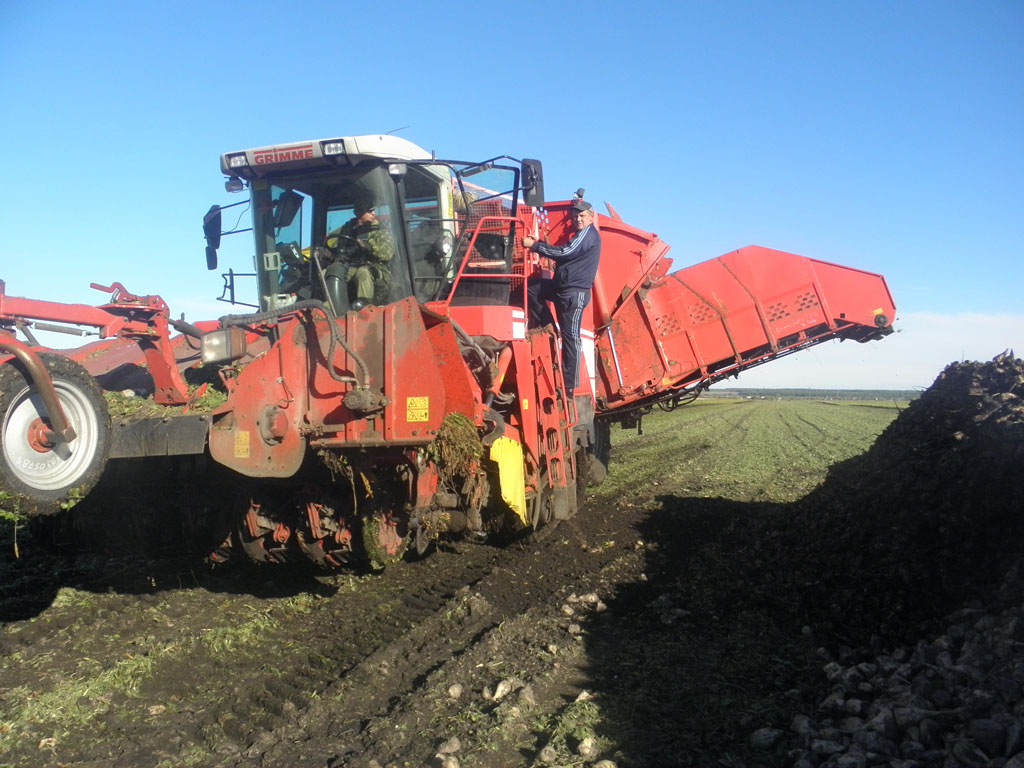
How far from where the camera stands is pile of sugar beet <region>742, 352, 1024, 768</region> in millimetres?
3137

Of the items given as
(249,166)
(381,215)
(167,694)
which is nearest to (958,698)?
(167,694)

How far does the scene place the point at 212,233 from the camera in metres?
6.41

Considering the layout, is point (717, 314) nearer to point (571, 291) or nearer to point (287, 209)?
point (571, 291)

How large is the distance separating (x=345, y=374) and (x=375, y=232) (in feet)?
5.50

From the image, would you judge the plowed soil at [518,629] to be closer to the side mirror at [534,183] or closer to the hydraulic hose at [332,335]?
the hydraulic hose at [332,335]

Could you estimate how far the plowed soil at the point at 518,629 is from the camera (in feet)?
11.5

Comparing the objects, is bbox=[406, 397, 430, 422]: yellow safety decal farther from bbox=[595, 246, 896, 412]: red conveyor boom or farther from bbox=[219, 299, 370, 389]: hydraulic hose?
bbox=[595, 246, 896, 412]: red conveyor boom

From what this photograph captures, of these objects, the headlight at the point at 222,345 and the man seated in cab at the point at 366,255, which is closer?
the headlight at the point at 222,345

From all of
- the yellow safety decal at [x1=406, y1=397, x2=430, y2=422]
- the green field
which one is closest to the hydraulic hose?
the yellow safety decal at [x1=406, y1=397, x2=430, y2=422]

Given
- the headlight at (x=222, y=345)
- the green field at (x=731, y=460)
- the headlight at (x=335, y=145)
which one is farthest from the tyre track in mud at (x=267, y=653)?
the green field at (x=731, y=460)

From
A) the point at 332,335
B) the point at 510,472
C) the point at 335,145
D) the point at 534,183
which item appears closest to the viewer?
the point at 332,335

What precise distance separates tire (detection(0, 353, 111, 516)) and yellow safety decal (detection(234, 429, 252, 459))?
671 mm

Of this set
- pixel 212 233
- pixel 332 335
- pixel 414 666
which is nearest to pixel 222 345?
pixel 332 335

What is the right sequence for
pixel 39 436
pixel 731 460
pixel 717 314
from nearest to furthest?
1. pixel 39 436
2. pixel 717 314
3. pixel 731 460
